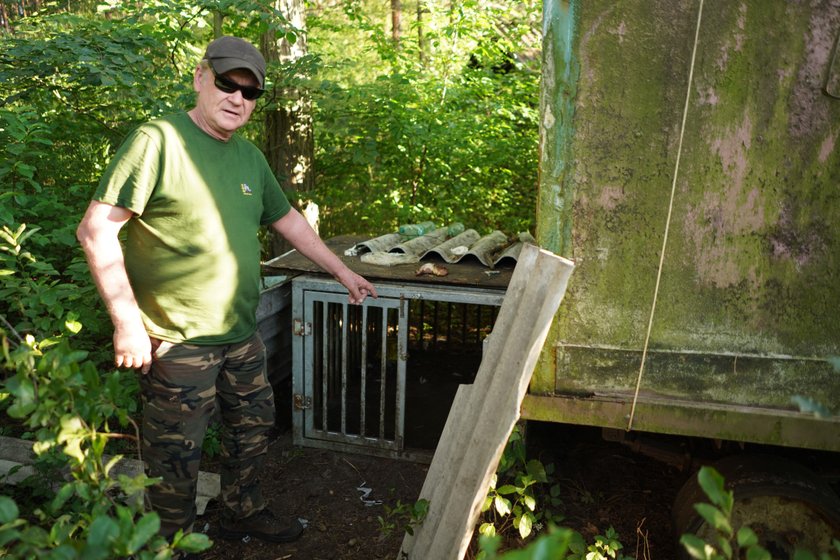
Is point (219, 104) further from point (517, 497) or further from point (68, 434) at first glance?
point (517, 497)

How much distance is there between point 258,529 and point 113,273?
1.59 metres

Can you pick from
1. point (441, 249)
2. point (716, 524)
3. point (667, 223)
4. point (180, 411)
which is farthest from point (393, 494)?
point (716, 524)

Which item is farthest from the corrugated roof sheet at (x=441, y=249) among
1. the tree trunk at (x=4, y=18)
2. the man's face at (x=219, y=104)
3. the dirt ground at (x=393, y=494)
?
the tree trunk at (x=4, y=18)

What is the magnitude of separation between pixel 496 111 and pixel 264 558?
206 inches

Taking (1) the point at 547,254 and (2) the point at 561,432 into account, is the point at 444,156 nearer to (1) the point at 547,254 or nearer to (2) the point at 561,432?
(2) the point at 561,432

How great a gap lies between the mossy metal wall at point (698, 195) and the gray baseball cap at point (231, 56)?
126 centimetres

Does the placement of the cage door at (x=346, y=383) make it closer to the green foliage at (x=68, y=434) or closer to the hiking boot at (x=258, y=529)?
the hiking boot at (x=258, y=529)

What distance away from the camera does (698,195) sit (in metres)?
2.59

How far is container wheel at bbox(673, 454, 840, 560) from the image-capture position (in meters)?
2.75

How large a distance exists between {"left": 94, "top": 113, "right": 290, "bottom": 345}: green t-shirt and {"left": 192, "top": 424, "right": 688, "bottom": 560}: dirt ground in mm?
1238

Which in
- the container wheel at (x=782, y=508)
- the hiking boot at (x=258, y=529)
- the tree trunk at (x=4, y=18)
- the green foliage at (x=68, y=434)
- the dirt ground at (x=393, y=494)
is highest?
the tree trunk at (x=4, y=18)

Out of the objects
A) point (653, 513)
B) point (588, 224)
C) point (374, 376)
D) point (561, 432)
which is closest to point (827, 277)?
point (588, 224)

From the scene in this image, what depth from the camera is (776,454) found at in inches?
122

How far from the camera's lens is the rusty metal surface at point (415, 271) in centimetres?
400
